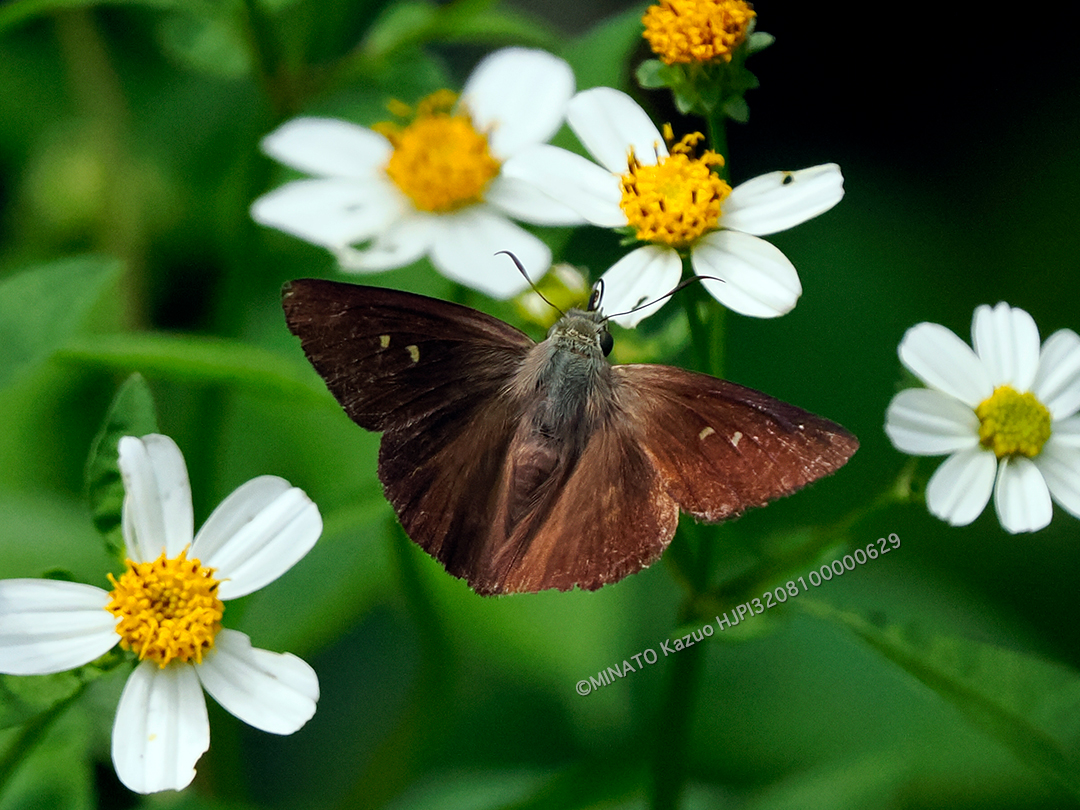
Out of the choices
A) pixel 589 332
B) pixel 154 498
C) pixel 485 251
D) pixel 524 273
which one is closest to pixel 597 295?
pixel 589 332

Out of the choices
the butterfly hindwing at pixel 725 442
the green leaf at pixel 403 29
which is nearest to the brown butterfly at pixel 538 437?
the butterfly hindwing at pixel 725 442

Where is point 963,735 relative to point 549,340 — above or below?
below

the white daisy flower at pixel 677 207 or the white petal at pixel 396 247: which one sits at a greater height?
the white daisy flower at pixel 677 207

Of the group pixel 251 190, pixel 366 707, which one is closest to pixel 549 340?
pixel 251 190

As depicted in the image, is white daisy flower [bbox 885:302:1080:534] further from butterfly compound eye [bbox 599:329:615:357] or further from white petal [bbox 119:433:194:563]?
white petal [bbox 119:433:194:563]

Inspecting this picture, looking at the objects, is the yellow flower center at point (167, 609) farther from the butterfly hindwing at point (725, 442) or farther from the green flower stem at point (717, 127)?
the green flower stem at point (717, 127)

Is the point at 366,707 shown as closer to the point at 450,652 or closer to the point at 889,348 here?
the point at 450,652
